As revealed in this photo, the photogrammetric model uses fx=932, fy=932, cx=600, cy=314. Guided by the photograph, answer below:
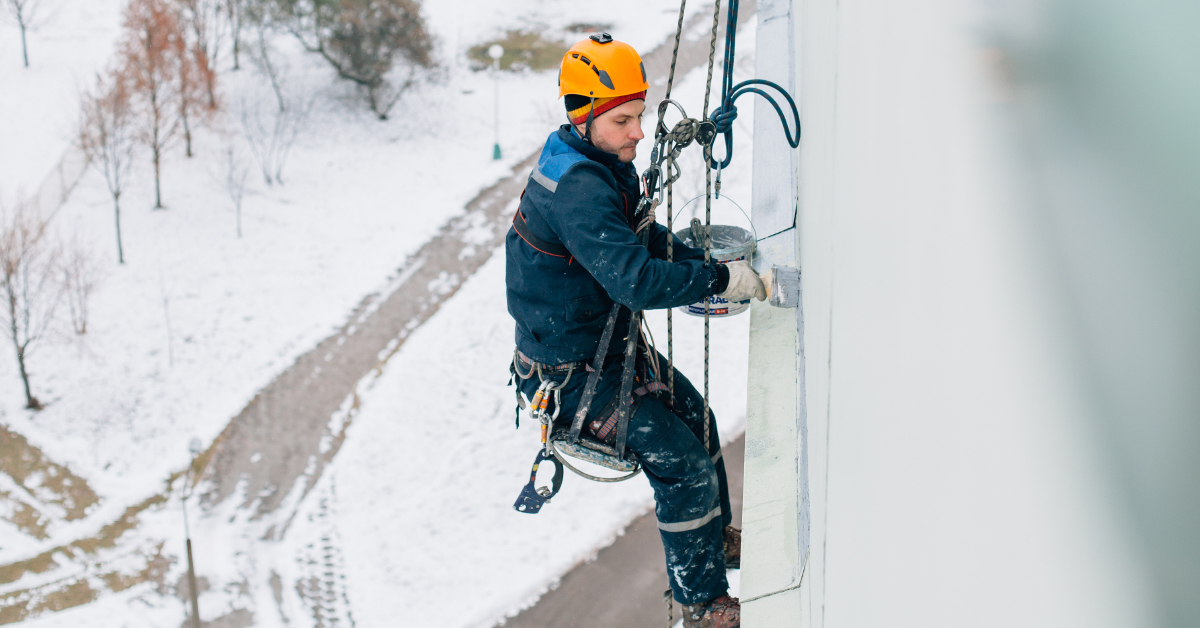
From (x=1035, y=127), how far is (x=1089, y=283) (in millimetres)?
113

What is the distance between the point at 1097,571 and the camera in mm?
505

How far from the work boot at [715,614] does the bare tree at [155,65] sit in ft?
54.0

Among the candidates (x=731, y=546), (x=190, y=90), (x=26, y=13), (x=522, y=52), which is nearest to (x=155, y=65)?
(x=190, y=90)

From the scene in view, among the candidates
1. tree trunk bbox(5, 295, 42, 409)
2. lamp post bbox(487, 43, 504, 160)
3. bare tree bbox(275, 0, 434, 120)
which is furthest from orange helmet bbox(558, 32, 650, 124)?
bare tree bbox(275, 0, 434, 120)

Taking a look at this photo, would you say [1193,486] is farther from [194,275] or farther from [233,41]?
[233,41]

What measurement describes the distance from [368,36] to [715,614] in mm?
18964

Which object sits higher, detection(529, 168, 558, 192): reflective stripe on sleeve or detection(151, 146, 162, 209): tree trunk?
detection(529, 168, 558, 192): reflective stripe on sleeve

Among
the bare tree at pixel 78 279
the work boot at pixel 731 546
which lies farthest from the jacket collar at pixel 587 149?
the bare tree at pixel 78 279

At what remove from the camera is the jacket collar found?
10.0 ft

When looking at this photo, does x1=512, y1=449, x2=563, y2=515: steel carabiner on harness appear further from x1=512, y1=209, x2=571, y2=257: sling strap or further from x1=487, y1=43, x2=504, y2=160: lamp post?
x1=487, y1=43, x2=504, y2=160: lamp post

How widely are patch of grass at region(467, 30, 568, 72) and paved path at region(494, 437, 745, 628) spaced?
46.0 ft

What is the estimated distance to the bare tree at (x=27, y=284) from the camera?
44.6 feet

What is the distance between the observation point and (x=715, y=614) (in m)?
3.35

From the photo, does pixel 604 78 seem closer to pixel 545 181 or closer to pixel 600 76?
pixel 600 76
